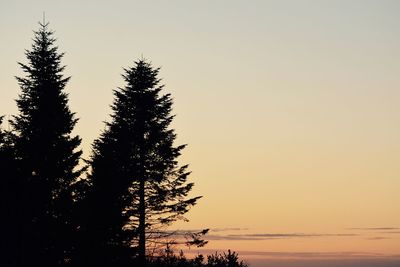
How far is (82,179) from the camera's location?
42.8m

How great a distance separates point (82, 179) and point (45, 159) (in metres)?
2.88

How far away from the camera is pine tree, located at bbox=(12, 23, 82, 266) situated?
38.2 metres

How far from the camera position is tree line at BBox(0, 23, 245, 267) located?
38.1 meters

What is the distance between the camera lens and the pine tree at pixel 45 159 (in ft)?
125

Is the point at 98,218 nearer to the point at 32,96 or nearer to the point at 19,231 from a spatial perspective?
the point at 19,231

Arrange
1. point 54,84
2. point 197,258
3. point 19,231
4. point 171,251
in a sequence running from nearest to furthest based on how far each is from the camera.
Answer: point 19,231 → point 171,251 → point 54,84 → point 197,258

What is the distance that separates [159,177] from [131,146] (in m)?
2.87

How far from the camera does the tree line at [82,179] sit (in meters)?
38.1

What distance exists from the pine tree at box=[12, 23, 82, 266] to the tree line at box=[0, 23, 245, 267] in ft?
0.21

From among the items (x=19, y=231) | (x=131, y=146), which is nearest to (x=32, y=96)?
(x=131, y=146)

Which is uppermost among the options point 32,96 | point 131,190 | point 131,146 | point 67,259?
point 32,96

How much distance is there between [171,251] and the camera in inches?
1630

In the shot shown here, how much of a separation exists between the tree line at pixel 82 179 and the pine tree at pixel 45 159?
0.21 ft

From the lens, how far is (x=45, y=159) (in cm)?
4175
